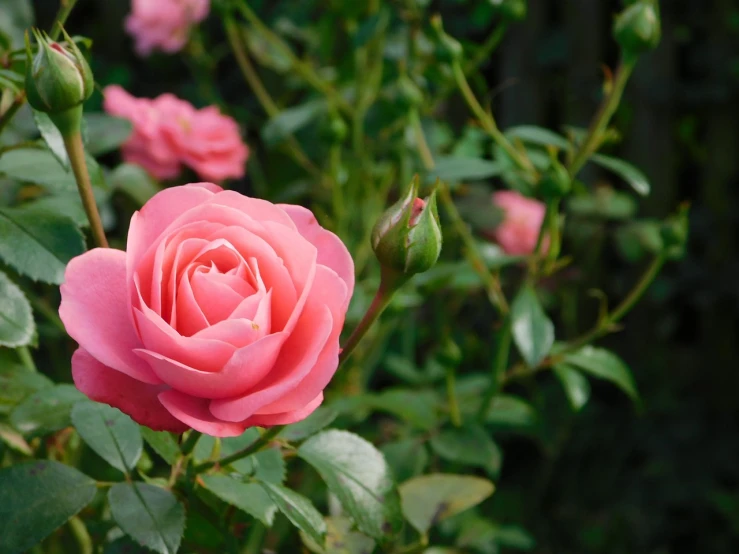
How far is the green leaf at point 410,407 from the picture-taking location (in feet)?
2.93

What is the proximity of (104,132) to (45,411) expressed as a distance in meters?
0.37

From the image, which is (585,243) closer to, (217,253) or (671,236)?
(671,236)

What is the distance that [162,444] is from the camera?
0.51m

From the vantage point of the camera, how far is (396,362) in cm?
129

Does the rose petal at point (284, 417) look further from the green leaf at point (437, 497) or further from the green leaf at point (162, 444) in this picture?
the green leaf at point (437, 497)

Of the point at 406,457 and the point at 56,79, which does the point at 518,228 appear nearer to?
the point at 406,457

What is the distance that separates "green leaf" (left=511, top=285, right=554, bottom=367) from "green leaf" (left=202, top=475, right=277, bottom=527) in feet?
1.20

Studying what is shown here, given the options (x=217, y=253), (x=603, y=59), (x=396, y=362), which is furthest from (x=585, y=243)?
(x=217, y=253)

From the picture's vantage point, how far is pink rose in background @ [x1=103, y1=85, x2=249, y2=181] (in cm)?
112

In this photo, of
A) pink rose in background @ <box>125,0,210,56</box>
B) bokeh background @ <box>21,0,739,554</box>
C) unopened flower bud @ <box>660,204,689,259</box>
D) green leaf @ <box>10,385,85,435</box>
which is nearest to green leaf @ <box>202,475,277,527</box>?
green leaf @ <box>10,385,85,435</box>

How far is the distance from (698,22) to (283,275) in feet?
6.80

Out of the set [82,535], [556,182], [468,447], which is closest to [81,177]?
[82,535]

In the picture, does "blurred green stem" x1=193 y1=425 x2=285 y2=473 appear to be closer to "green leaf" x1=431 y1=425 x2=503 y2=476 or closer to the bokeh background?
"green leaf" x1=431 y1=425 x2=503 y2=476

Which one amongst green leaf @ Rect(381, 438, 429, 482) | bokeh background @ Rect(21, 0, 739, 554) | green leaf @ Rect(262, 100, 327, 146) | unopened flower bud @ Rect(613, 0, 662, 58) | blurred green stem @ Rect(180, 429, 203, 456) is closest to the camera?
blurred green stem @ Rect(180, 429, 203, 456)
